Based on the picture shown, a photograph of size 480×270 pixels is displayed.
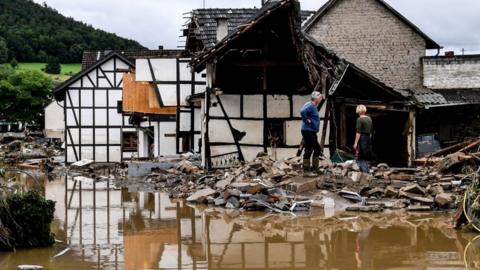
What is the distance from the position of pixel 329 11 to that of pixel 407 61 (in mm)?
4317

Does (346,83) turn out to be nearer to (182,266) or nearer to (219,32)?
(219,32)

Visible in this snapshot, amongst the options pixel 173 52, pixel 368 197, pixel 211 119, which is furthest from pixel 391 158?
pixel 173 52

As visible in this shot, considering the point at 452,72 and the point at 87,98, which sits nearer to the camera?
the point at 452,72

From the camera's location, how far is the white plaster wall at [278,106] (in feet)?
72.8

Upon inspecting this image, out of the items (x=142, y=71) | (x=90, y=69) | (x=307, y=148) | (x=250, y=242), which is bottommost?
(x=250, y=242)

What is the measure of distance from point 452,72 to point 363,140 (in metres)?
17.4

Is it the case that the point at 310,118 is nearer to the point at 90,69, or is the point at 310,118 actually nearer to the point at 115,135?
the point at 115,135

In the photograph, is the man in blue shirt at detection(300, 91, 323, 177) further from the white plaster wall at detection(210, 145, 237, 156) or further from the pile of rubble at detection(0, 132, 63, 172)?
the pile of rubble at detection(0, 132, 63, 172)

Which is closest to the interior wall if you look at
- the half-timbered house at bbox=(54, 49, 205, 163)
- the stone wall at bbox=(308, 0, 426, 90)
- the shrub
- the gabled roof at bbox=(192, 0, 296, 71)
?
the gabled roof at bbox=(192, 0, 296, 71)

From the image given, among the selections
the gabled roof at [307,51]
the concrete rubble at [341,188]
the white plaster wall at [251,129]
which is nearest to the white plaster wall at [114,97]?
the white plaster wall at [251,129]

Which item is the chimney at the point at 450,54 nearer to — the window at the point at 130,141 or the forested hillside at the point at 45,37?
the window at the point at 130,141

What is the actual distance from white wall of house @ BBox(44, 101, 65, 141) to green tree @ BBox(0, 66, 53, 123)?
2.35 metres

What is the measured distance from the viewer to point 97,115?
4225 centimetres

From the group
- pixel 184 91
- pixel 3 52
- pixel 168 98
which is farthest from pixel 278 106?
pixel 3 52
